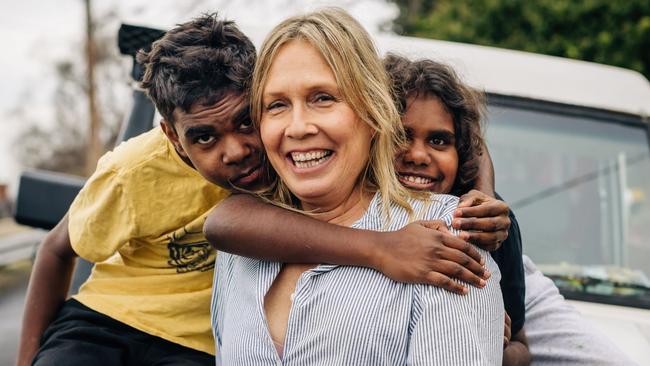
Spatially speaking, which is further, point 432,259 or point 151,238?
point 151,238

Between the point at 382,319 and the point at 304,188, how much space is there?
40 cm

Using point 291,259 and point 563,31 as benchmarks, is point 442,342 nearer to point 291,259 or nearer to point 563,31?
point 291,259

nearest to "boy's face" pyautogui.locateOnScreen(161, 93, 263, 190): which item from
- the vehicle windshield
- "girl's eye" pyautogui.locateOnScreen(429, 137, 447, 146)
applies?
"girl's eye" pyautogui.locateOnScreen(429, 137, 447, 146)

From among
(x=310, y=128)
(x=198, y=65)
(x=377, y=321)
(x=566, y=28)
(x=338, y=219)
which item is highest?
(x=566, y=28)

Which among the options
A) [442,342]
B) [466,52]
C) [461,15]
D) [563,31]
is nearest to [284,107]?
[442,342]

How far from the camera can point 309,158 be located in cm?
165

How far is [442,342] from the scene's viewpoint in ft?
4.56

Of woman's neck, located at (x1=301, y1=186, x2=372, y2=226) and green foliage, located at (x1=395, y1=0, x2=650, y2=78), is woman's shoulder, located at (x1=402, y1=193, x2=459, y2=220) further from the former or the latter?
green foliage, located at (x1=395, y1=0, x2=650, y2=78)

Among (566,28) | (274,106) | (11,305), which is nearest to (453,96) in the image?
(274,106)

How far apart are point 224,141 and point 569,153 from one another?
1641 millimetres

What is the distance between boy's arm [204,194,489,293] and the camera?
1.45 meters

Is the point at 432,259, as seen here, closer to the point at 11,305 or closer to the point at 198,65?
the point at 198,65

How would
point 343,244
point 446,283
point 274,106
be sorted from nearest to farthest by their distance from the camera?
point 446,283 < point 343,244 < point 274,106

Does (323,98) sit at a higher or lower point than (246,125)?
higher
